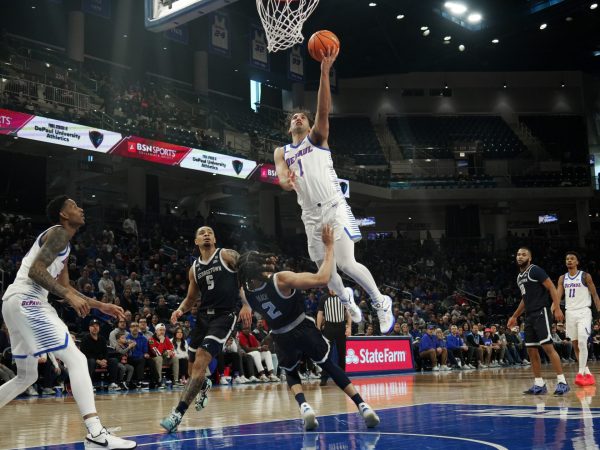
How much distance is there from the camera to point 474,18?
98.8 feet

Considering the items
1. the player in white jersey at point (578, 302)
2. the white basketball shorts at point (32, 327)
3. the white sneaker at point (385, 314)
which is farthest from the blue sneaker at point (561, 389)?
the white basketball shorts at point (32, 327)

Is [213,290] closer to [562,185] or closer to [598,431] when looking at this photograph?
[598,431]

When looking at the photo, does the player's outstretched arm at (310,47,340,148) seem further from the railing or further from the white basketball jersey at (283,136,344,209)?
the railing

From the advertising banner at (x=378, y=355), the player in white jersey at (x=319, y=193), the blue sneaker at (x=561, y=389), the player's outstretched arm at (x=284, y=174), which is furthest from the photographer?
the advertising banner at (x=378, y=355)

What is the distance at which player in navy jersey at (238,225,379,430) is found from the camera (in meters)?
6.04

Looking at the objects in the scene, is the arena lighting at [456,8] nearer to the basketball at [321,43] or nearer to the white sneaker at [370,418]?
the basketball at [321,43]

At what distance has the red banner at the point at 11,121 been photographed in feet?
→ 65.5

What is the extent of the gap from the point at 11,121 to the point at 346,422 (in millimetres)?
16801

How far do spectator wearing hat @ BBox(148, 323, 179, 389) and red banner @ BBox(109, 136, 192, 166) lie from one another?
10126 millimetres

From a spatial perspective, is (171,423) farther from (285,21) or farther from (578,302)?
(578,302)

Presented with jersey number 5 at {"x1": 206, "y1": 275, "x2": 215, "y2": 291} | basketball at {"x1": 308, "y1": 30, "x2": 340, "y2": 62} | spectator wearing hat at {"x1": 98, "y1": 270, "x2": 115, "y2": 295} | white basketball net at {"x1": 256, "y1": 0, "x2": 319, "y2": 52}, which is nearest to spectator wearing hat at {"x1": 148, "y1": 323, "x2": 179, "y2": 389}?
spectator wearing hat at {"x1": 98, "y1": 270, "x2": 115, "y2": 295}

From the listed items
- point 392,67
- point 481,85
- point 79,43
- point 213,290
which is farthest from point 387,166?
point 213,290

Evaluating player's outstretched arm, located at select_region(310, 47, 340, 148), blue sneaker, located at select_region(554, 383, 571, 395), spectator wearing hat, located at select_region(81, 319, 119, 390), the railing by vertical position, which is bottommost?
blue sneaker, located at select_region(554, 383, 571, 395)

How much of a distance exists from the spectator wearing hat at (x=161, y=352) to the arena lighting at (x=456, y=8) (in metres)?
21.0
